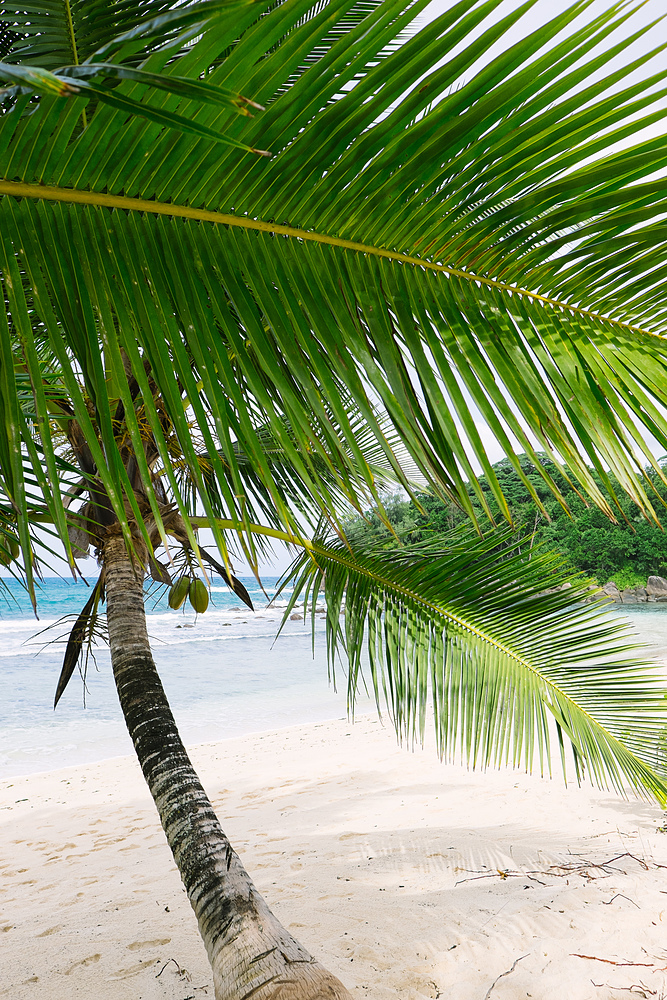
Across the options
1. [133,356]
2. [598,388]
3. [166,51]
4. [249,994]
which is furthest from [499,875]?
[166,51]

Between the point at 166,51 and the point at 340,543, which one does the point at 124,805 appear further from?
the point at 166,51

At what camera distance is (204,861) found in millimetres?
2021

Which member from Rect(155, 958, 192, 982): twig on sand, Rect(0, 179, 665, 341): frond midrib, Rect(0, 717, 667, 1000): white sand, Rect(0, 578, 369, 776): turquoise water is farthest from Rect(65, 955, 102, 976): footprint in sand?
Rect(0, 179, 665, 341): frond midrib

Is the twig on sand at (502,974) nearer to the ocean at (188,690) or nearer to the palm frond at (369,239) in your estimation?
the ocean at (188,690)

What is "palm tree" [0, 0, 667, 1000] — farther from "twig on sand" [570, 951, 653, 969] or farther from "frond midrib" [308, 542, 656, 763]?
"twig on sand" [570, 951, 653, 969]

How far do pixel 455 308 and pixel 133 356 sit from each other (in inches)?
16.8

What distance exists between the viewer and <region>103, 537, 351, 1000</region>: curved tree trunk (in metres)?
1.79

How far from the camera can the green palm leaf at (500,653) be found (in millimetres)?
2287

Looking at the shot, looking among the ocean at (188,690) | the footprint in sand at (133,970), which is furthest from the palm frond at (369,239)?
the ocean at (188,690)

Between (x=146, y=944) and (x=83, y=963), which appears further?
(x=146, y=944)

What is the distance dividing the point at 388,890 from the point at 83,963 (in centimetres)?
142

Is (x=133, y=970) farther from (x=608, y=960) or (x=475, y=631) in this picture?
(x=475, y=631)

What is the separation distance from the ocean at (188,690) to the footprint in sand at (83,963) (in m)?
1.43

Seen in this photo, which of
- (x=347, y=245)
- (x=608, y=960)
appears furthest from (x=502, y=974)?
(x=347, y=245)
